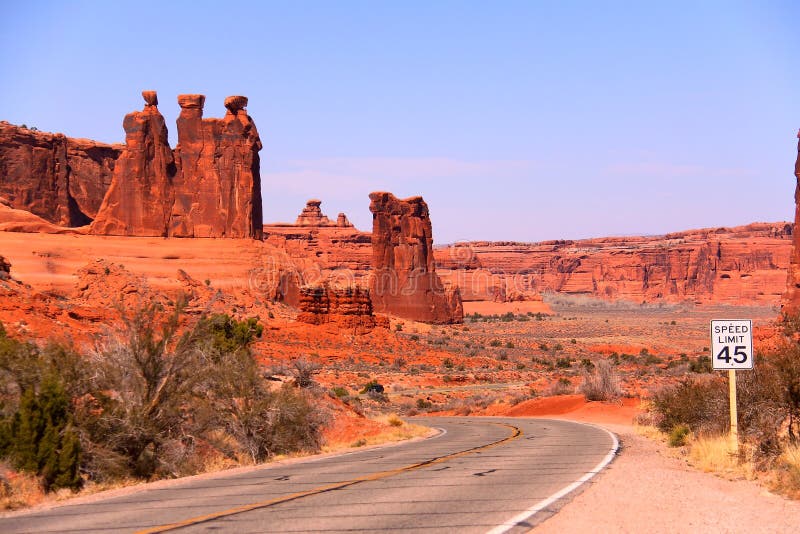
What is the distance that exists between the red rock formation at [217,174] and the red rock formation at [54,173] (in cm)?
1960

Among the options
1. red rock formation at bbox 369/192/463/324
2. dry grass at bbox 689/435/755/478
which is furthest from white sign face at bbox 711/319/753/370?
red rock formation at bbox 369/192/463/324

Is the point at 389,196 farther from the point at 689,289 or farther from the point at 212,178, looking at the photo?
the point at 689,289

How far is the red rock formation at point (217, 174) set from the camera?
77.6 meters

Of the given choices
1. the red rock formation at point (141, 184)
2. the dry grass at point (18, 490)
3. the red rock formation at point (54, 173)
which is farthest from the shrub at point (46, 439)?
the red rock formation at point (54, 173)

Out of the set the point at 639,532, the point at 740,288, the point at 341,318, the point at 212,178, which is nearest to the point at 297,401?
the point at 639,532

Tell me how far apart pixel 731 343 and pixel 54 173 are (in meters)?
90.5

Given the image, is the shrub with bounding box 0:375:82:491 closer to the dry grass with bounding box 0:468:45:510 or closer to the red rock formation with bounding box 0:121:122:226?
the dry grass with bounding box 0:468:45:510

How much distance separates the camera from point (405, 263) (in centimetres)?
9856

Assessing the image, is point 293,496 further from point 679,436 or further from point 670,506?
point 679,436

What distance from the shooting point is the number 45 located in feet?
41.9

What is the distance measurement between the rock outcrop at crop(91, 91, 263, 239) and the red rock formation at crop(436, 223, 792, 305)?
2602 inches

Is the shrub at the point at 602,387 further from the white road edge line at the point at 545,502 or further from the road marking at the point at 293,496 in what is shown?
the white road edge line at the point at 545,502

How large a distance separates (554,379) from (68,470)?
42722 mm

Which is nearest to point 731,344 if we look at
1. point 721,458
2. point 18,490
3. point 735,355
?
point 735,355
